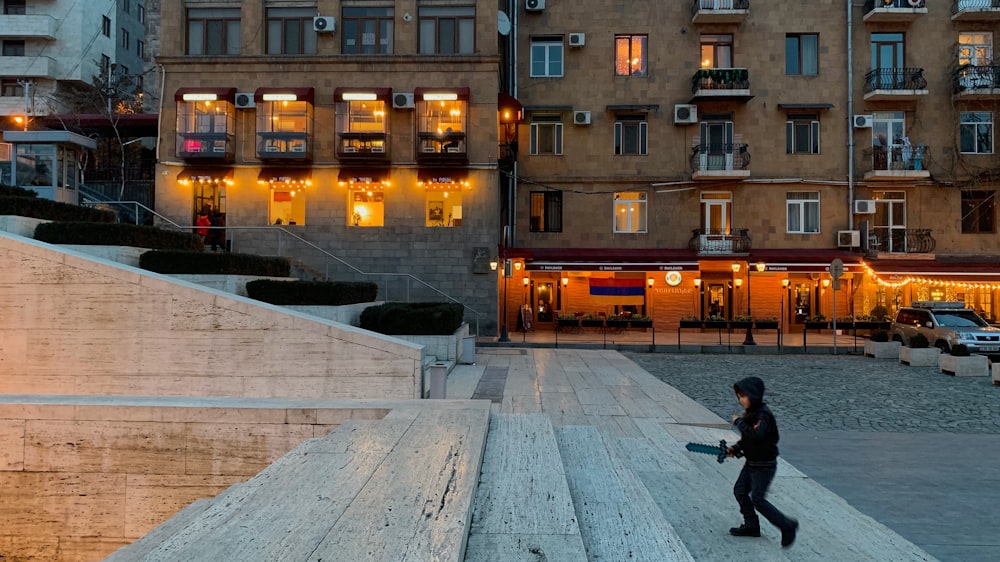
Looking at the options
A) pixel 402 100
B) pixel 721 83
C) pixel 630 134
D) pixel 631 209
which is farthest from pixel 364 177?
pixel 721 83

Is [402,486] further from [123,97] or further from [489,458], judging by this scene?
[123,97]

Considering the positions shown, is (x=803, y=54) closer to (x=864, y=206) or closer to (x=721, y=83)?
(x=721, y=83)

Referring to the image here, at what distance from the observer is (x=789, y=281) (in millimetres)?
28828

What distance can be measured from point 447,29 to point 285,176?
8779 millimetres

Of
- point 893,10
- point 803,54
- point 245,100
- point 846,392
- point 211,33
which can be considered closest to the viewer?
point 846,392

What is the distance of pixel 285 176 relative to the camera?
2478 cm

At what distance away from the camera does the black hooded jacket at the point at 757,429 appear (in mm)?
4605

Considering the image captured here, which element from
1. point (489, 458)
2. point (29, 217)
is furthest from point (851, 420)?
point (29, 217)

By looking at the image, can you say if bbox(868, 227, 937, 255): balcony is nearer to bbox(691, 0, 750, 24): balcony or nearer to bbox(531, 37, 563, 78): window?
bbox(691, 0, 750, 24): balcony

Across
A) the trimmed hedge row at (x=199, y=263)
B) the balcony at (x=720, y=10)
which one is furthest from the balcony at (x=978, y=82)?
the trimmed hedge row at (x=199, y=263)

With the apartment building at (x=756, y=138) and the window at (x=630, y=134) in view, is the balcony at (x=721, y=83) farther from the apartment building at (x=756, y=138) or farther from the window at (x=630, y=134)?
the window at (x=630, y=134)

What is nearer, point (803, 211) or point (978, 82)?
point (978, 82)

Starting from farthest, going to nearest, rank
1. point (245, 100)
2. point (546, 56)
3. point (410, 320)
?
point (546, 56) → point (245, 100) → point (410, 320)

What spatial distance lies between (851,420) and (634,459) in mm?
5331
